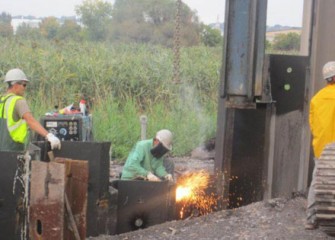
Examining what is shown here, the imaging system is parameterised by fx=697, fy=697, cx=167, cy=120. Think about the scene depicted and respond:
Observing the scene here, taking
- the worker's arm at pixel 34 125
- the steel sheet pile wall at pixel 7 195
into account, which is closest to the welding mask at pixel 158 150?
the worker's arm at pixel 34 125

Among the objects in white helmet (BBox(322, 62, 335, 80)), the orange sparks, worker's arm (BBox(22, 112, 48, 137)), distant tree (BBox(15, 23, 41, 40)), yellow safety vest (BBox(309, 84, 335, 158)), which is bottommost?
the orange sparks

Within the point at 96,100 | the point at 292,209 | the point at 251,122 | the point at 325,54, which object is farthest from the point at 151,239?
the point at 96,100

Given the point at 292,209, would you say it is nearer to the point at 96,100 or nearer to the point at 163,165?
the point at 163,165

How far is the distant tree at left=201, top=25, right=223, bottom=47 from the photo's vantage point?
108 feet

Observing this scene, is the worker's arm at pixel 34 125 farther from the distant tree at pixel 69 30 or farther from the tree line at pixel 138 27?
the distant tree at pixel 69 30

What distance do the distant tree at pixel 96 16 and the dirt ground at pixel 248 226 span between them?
30109 millimetres

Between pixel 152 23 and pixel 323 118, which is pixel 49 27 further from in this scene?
pixel 323 118

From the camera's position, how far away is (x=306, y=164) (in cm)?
776

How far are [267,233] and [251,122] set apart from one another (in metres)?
2.32

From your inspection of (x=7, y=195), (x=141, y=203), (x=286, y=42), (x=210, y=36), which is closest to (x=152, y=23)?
(x=210, y=36)

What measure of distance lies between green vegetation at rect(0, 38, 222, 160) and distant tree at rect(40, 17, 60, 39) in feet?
60.0

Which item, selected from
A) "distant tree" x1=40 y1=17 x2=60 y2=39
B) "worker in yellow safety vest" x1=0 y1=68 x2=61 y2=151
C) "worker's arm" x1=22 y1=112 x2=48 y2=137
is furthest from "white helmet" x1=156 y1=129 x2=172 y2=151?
"distant tree" x1=40 y1=17 x2=60 y2=39

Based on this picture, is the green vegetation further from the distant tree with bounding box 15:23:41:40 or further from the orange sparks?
the distant tree with bounding box 15:23:41:40

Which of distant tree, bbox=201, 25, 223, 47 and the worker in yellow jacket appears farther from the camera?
distant tree, bbox=201, 25, 223, 47
